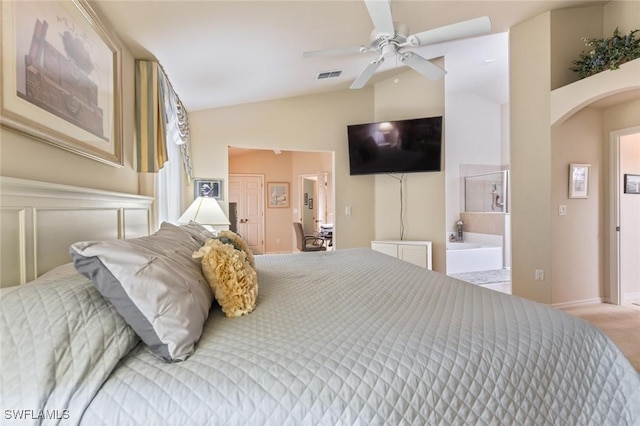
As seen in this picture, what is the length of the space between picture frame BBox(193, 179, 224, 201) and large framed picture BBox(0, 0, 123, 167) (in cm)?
226

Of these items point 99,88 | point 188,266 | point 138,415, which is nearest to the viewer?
point 138,415

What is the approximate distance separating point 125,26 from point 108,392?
2088 mm

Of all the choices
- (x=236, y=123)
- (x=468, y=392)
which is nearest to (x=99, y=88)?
(x=468, y=392)

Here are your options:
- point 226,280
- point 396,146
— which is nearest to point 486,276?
point 396,146

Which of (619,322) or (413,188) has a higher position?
(413,188)

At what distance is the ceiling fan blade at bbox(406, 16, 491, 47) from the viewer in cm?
206

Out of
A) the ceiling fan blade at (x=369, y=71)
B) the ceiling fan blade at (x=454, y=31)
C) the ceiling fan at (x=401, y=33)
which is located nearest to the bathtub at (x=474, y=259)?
the ceiling fan blade at (x=369, y=71)

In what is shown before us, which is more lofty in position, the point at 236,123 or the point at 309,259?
the point at 236,123

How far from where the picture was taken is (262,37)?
251 centimetres

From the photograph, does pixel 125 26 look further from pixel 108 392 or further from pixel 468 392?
pixel 468 392

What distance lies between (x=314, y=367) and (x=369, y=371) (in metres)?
0.15

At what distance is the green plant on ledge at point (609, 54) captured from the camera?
2543 millimetres

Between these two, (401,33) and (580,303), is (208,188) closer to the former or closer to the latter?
(401,33)

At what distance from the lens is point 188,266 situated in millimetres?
1120
